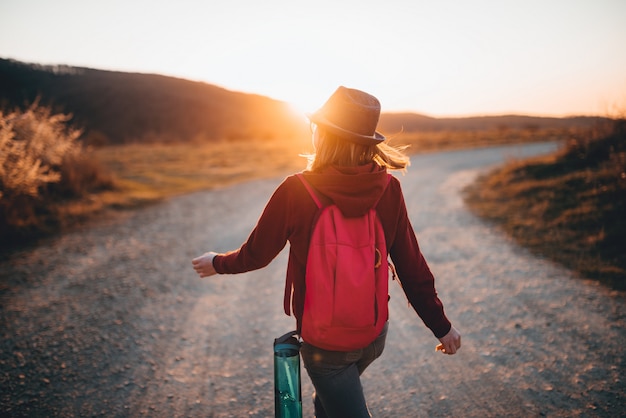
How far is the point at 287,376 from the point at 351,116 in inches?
43.6

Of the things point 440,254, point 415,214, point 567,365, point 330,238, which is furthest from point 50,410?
point 415,214

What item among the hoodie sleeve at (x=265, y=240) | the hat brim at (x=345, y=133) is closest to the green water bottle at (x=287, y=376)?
the hoodie sleeve at (x=265, y=240)

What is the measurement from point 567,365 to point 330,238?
2730 mm

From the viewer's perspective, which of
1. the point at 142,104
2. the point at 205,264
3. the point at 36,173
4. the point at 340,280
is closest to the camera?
the point at 340,280

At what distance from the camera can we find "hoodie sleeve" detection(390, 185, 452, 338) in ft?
5.21

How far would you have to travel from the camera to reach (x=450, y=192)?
10352 millimetres

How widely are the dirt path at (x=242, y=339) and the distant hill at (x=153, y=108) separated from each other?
2.07 metres

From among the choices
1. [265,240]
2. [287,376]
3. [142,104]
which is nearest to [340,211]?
[265,240]

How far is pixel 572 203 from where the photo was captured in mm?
7195

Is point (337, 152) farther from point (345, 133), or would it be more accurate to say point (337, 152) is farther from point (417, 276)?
point (417, 276)

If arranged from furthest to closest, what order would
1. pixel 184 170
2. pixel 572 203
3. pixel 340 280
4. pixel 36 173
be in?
pixel 184 170 → pixel 36 173 → pixel 572 203 → pixel 340 280

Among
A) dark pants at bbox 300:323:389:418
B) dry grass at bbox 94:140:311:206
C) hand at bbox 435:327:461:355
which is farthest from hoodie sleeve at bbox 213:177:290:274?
dry grass at bbox 94:140:311:206

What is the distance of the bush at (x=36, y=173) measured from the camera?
659 centimetres

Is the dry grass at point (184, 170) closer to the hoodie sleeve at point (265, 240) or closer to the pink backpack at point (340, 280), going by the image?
the hoodie sleeve at point (265, 240)
